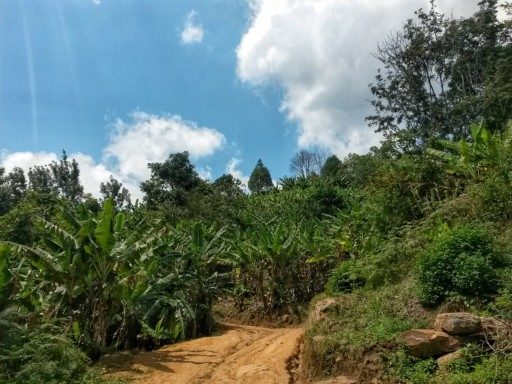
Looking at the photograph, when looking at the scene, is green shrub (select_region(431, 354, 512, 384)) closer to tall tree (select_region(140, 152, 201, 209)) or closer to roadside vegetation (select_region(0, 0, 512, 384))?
roadside vegetation (select_region(0, 0, 512, 384))

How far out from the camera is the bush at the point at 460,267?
23.8ft

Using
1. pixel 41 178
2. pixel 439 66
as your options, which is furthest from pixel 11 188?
pixel 439 66

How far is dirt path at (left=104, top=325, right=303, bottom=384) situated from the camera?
29.5 feet

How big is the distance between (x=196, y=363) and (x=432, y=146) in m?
10.1

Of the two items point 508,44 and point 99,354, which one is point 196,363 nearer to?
point 99,354

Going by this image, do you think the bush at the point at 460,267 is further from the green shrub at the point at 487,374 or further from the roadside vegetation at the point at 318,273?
the green shrub at the point at 487,374

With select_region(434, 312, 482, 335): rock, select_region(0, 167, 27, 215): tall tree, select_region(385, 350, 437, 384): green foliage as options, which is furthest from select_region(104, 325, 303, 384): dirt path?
select_region(0, 167, 27, 215): tall tree

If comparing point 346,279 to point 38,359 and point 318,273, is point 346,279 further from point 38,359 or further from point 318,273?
point 38,359

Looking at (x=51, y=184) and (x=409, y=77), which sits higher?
(x=51, y=184)

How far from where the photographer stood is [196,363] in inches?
395

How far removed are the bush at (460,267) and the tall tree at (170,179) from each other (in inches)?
907

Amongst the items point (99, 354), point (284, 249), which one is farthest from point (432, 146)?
point (99, 354)

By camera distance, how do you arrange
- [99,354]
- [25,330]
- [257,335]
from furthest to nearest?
[257,335] → [99,354] → [25,330]

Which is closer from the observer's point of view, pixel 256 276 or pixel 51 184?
pixel 256 276
